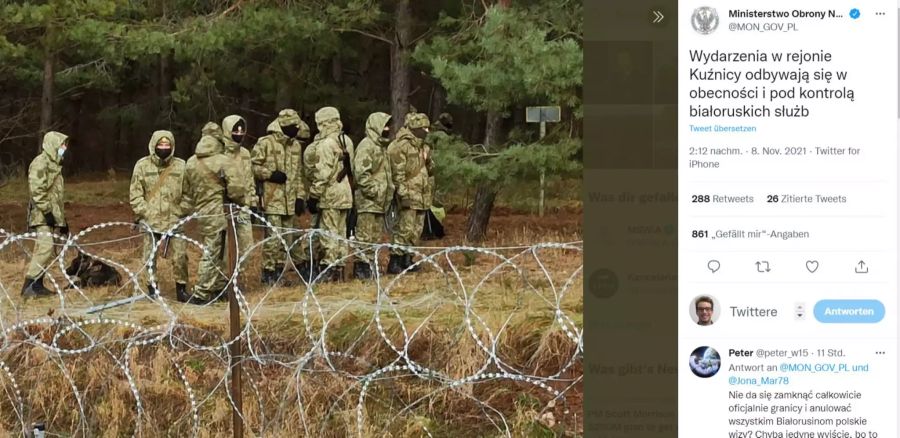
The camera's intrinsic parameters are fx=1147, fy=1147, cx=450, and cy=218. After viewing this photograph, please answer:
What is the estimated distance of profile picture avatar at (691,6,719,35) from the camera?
235 cm

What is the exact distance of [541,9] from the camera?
513 inches

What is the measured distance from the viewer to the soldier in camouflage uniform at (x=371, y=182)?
11.1 meters

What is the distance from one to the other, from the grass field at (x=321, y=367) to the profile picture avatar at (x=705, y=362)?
261cm

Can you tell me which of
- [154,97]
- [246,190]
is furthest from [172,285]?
[154,97]

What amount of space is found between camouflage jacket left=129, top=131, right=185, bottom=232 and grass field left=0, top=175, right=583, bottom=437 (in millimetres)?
1151

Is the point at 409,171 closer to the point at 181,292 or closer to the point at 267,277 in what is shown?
the point at 267,277

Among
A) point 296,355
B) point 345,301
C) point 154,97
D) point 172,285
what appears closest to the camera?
point 296,355

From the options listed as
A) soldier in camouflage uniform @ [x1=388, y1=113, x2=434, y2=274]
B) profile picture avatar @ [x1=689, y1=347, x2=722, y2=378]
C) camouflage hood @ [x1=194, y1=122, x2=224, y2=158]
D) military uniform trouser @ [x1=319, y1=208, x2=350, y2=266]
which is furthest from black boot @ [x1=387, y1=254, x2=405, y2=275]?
profile picture avatar @ [x1=689, y1=347, x2=722, y2=378]

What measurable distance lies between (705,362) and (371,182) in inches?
349

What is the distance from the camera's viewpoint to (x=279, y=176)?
11016 millimetres

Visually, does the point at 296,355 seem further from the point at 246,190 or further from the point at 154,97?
the point at 154,97

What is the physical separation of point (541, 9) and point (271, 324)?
613 cm

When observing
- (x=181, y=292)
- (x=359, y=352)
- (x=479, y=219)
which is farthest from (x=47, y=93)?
(x=359, y=352)

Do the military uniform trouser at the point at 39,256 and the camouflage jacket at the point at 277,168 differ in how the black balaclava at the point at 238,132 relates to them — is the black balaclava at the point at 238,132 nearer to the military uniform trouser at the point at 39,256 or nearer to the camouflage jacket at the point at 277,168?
the camouflage jacket at the point at 277,168
